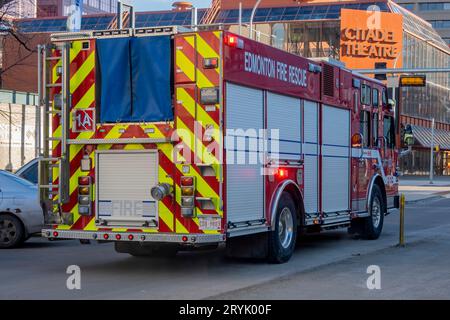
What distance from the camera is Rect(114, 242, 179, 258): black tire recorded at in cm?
1241

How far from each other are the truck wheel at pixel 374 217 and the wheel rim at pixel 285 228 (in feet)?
13.2

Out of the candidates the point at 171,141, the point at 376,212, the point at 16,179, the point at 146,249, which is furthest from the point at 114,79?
the point at 376,212

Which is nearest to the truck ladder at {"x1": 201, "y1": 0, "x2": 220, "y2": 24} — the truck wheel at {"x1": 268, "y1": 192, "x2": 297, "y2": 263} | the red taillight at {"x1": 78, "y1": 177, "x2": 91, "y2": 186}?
the truck wheel at {"x1": 268, "y1": 192, "x2": 297, "y2": 263}

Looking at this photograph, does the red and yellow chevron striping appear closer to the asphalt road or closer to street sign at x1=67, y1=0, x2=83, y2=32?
the asphalt road

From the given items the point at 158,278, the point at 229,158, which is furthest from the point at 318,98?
the point at 158,278

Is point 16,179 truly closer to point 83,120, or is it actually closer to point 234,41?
point 83,120

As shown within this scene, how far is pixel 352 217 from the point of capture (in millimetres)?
14922

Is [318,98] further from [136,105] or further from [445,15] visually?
[445,15]

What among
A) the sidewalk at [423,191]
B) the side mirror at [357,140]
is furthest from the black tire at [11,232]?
the sidewalk at [423,191]

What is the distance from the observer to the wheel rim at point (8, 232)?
46.9 feet

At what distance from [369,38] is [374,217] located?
5195 centimetres

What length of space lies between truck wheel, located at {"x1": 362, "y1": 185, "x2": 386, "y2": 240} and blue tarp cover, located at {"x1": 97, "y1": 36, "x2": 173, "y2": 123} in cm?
675

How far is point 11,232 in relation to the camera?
14305 millimetres

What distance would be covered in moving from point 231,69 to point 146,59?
1.23m
